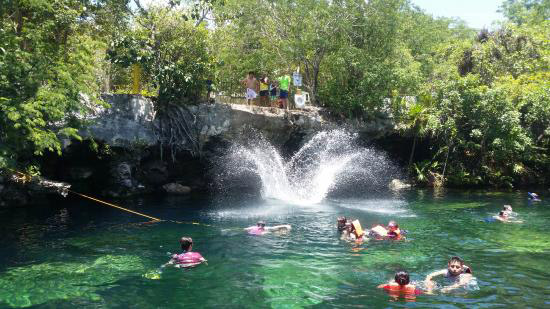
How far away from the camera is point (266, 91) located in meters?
26.7

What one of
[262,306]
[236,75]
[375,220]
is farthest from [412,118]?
[262,306]

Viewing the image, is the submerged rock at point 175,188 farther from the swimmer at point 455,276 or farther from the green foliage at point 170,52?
the swimmer at point 455,276

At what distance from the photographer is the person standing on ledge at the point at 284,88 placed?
25656 mm

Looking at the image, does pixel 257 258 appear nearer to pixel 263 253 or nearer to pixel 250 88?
pixel 263 253

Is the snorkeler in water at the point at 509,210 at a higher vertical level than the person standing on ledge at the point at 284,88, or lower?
lower

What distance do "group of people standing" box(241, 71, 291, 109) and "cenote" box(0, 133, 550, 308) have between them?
5.49m

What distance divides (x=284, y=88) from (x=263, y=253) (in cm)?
1418

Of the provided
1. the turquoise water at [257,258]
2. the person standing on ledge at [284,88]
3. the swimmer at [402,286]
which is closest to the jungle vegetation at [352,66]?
the person standing on ledge at [284,88]

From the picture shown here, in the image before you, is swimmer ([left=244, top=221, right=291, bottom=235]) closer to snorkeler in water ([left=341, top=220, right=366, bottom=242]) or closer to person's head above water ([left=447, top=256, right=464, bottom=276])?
snorkeler in water ([left=341, top=220, right=366, bottom=242])

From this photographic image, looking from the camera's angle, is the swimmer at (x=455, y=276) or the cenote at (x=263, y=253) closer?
the cenote at (x=263, y=253)

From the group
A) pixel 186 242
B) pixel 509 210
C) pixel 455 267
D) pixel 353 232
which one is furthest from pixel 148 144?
pixel 455 267

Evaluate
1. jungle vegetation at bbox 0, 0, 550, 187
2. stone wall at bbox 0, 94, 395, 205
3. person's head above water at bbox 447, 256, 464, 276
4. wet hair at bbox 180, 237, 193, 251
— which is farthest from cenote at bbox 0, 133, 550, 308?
jungle vegetation at bbox 0, 0, 550, 187

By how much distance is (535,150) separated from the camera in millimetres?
31094

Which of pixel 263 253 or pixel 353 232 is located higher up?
pixel 353 232
